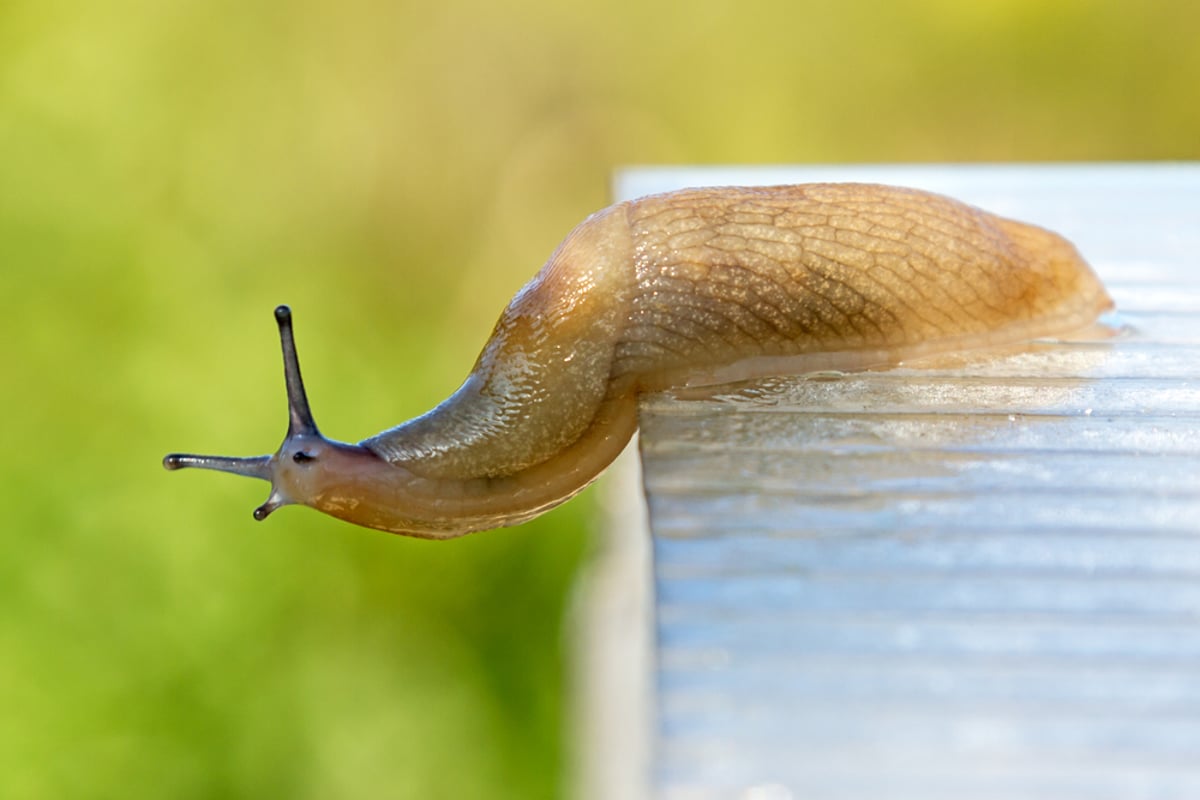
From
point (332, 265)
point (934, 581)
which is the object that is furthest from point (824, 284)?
point (332, 265)

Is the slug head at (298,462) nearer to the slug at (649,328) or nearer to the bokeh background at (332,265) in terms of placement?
the slug at (649,328)

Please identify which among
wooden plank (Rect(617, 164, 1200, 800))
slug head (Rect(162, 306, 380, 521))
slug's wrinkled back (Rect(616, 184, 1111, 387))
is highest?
slug's wrinkled back (Rect(616, 184, 1111, 387))

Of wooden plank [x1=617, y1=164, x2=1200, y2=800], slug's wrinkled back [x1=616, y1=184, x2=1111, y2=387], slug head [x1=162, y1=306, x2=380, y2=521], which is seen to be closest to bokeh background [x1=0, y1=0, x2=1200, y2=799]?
slug head [x1=162, y1=306, x2=380, y2=521]

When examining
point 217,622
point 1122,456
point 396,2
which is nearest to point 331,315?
point 217,622

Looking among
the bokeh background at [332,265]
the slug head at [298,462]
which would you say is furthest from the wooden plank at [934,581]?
the bokeh background at [332,265]

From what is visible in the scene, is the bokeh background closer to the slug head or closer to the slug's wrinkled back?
the slug head

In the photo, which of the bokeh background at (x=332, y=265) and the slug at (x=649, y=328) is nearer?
the slug at (x=649, y=328)

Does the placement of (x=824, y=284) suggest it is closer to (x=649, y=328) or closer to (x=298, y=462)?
(x=649, y=328)

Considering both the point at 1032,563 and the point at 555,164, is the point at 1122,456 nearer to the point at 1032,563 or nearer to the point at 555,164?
the point at 1032,563
